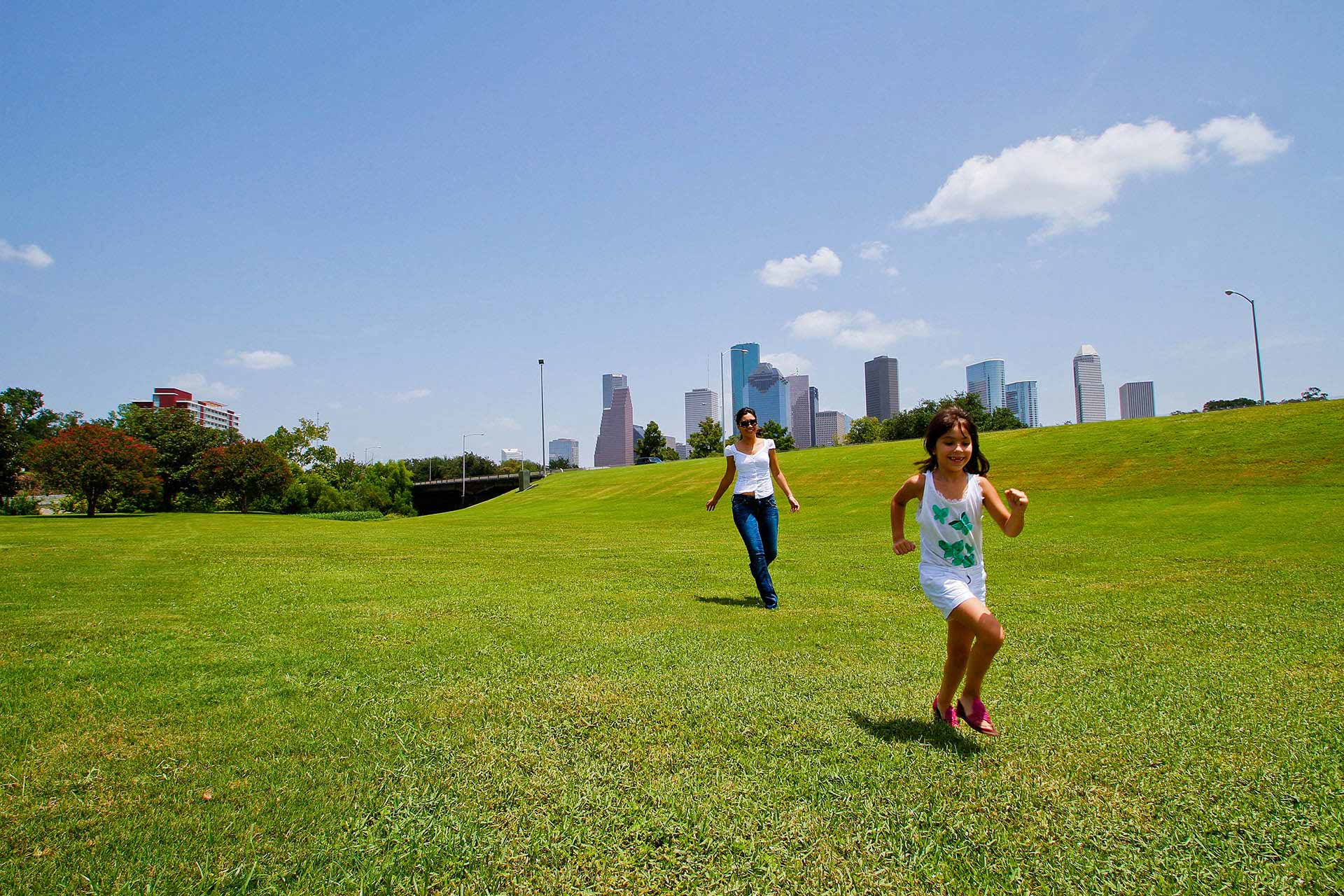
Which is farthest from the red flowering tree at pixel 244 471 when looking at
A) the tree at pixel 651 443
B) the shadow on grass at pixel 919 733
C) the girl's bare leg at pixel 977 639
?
the girl's bare leg at pixel 977 639

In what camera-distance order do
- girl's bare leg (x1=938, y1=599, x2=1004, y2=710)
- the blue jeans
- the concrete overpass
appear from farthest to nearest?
the concrete overpass, the blue jeans, girl's bare leg (x1=938, y1=599, x2=1004, y2=710)

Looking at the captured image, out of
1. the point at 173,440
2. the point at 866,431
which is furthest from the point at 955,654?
the point at 866,431

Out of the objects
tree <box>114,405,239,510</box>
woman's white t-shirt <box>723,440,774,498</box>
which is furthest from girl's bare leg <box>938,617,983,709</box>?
tree <box>114,405,239,510</box>

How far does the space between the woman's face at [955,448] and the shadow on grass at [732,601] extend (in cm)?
442

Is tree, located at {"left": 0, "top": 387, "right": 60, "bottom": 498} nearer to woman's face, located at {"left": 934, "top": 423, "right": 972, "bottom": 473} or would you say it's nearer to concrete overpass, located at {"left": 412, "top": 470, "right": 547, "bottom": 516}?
concrete overpass, located at {"left": 412, "top": 470, "right": 547, "bottom": 516}

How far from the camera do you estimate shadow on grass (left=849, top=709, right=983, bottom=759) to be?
3836 mm

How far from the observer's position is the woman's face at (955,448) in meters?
4.26

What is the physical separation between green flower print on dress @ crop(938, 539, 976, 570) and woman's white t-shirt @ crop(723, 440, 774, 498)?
4.25 meters

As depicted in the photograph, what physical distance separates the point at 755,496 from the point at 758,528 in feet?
→ 1.32

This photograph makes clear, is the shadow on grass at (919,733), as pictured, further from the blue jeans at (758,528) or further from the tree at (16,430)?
the tree at (16,430)

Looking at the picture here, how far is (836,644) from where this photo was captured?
20.2 feet

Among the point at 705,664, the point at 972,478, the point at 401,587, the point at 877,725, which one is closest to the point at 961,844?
the point at 877,725

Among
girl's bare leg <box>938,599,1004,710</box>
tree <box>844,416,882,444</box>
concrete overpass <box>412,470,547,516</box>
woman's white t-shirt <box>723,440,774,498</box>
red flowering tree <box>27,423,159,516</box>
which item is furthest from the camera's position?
tree <box>844,416,882,444</box>

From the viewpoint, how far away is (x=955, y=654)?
164 inches
